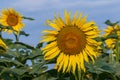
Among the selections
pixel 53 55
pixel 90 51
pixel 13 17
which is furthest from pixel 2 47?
pixel 13 17

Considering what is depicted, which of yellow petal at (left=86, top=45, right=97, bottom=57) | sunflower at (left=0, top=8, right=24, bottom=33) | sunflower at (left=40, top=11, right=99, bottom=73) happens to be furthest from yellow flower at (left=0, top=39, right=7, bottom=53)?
sunflower at (left=0, top=8, right=24, bottom=33)

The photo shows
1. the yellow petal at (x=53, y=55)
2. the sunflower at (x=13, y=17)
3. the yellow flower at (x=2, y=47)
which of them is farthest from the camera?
the sunflower at (x=13, y=17)

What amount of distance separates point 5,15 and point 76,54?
5261 mm

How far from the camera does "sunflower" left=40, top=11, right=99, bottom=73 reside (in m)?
4.52

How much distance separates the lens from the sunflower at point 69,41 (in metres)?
4.52

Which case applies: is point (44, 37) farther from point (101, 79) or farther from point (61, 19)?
point (101, 79)

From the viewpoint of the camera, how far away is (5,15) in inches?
378

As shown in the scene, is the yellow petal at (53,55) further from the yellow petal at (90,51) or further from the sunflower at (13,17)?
the sunflower at (13,17)

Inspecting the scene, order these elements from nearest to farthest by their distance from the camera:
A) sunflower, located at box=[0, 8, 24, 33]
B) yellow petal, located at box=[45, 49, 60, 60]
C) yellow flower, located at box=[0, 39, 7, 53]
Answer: yellow petal, located at box=[45, 49, 60, 60] < yellow flower, located at box=[0, 39, 7, 53] < sunflower, located at box=[0, 8, 24, 33]

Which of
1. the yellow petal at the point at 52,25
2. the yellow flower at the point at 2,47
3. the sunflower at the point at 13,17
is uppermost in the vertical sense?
the sunflower at the point at 13,17

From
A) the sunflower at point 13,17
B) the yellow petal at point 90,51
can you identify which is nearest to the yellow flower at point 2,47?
the yellow petal at point 90,51

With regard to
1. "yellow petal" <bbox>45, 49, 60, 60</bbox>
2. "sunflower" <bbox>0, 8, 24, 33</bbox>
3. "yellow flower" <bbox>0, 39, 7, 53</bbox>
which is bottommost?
"yellow petal" <bbox>45, 49, 60, 60</bbox>

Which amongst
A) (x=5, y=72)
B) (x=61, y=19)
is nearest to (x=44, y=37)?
(x=61, y=19)

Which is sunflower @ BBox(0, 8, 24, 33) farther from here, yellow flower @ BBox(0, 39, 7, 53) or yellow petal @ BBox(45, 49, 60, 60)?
yellow petal @ BBox(45, 49, 60, 60)
